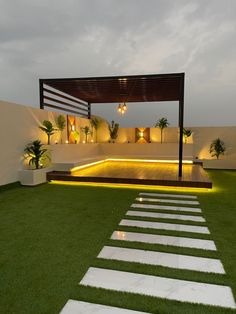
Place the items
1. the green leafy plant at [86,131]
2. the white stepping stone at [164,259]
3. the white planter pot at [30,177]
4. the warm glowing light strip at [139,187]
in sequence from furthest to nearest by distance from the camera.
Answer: the green leafy plant at [86,131], the white planter pot at [30,177], the warm glowing light strip at [139,187], the white stepping stone at [164,259]

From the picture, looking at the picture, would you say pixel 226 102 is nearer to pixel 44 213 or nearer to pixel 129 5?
pixel 129 5

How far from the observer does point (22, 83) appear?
1227 centimetres

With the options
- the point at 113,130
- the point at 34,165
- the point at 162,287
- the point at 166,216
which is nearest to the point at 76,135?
the point at 113,130

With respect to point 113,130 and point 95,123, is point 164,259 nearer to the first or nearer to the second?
point 95,123

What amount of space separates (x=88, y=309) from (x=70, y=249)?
1082mm

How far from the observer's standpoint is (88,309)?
6.02ft

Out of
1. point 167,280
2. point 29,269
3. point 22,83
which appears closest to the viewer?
point 167,280

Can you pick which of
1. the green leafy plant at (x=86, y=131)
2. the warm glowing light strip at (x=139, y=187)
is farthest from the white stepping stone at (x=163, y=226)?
the green leafy plant at (x=86, y=131)

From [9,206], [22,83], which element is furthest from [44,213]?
[22,83]

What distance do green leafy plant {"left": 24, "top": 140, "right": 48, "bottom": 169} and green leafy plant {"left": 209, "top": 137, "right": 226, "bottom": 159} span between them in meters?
8.11

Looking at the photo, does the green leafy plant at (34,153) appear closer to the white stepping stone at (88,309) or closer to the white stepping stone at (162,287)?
the white stepping stone at (162,287)

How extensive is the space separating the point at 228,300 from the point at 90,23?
805 centimetres

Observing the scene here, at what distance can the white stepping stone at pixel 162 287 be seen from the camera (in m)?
1.96

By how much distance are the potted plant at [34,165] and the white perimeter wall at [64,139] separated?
204 millimetres
